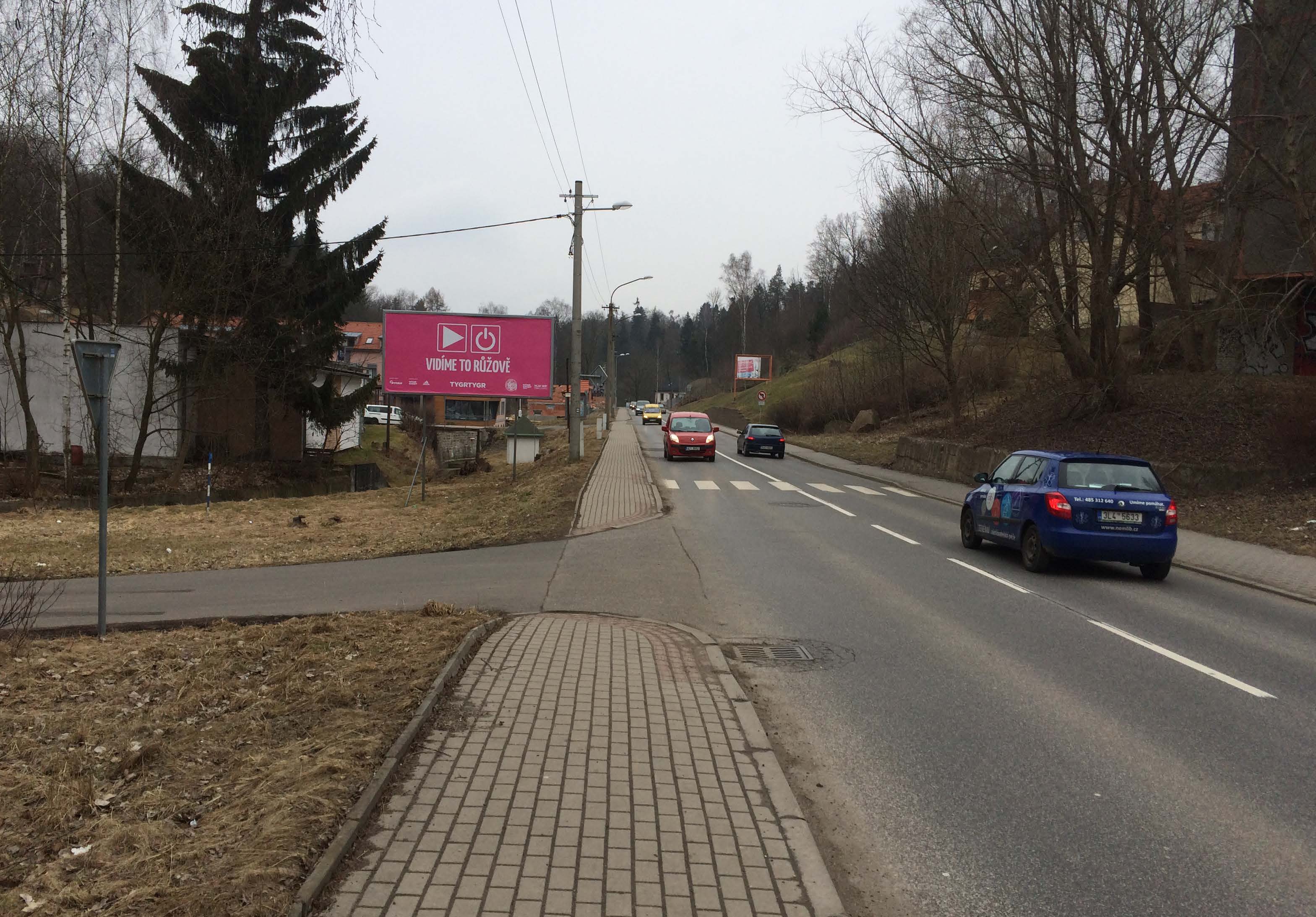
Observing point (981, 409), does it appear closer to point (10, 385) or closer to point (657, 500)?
point (657, 500)

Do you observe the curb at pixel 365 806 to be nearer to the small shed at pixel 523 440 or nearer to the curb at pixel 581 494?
the curb at pixel 581 494

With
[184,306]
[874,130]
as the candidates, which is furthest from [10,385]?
[874,130]

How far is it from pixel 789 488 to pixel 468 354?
9719 millimetres

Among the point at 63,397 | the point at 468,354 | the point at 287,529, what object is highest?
the point at 468,354

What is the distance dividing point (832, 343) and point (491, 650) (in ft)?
283

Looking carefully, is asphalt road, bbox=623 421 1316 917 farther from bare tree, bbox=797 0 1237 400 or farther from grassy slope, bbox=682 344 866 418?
grassy slope, bbox=682 344 866 418

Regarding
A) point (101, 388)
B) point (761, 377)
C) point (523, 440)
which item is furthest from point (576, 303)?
point (761, 377)

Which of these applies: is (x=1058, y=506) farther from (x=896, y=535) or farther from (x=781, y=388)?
(x=781, y=388)

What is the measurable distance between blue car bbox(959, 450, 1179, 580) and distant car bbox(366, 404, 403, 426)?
4888 cm

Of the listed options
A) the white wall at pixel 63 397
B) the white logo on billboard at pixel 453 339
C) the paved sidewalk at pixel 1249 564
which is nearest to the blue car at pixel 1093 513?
the paved sidewalk at pixel 1249 564

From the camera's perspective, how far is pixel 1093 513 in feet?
36.0

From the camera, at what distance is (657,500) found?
63.3 ft

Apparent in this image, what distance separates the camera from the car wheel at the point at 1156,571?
36.9ft

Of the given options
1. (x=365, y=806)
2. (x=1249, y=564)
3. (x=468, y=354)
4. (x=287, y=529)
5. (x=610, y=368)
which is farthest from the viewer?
(x=610, y=368)
